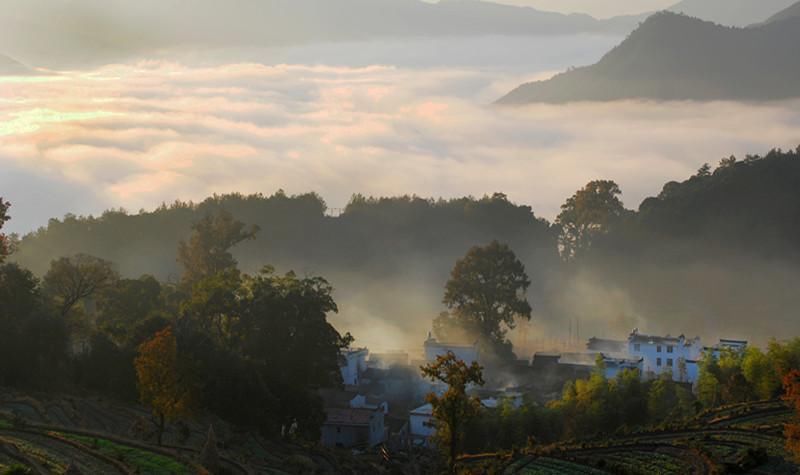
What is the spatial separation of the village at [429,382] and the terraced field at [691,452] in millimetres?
15533

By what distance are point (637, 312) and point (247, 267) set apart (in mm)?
45887

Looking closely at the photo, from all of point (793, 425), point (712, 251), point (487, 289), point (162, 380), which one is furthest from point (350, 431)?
point (712, 251)

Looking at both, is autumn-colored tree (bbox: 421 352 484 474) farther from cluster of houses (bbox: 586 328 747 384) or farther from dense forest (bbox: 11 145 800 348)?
dense forest (bbox: 11 145 800 348)

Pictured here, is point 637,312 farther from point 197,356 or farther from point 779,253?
point 197,356

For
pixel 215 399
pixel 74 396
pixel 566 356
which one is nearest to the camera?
pixel 74 396

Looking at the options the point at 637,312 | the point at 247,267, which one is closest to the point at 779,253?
the point at 637,312

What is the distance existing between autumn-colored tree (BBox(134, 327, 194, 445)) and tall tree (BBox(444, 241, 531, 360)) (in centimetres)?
4748

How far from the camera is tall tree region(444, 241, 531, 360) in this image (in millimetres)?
92062

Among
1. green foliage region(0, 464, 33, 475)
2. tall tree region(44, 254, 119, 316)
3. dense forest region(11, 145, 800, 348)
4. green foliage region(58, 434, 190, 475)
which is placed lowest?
green foliage region(0, 464, 33, 475)

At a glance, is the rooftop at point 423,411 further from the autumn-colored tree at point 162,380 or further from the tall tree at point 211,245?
the tall tree at point 211,245

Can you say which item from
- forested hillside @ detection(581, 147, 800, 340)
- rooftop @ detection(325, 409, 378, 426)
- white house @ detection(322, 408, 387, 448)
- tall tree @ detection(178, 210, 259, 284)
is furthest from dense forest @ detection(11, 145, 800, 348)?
white house @ detection(322, 408, 387, 448)

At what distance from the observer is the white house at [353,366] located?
8162cm

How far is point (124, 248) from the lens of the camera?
130375 millimetres

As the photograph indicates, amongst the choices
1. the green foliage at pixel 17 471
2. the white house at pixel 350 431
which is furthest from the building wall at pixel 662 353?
the green foliage at pixel 17 471
